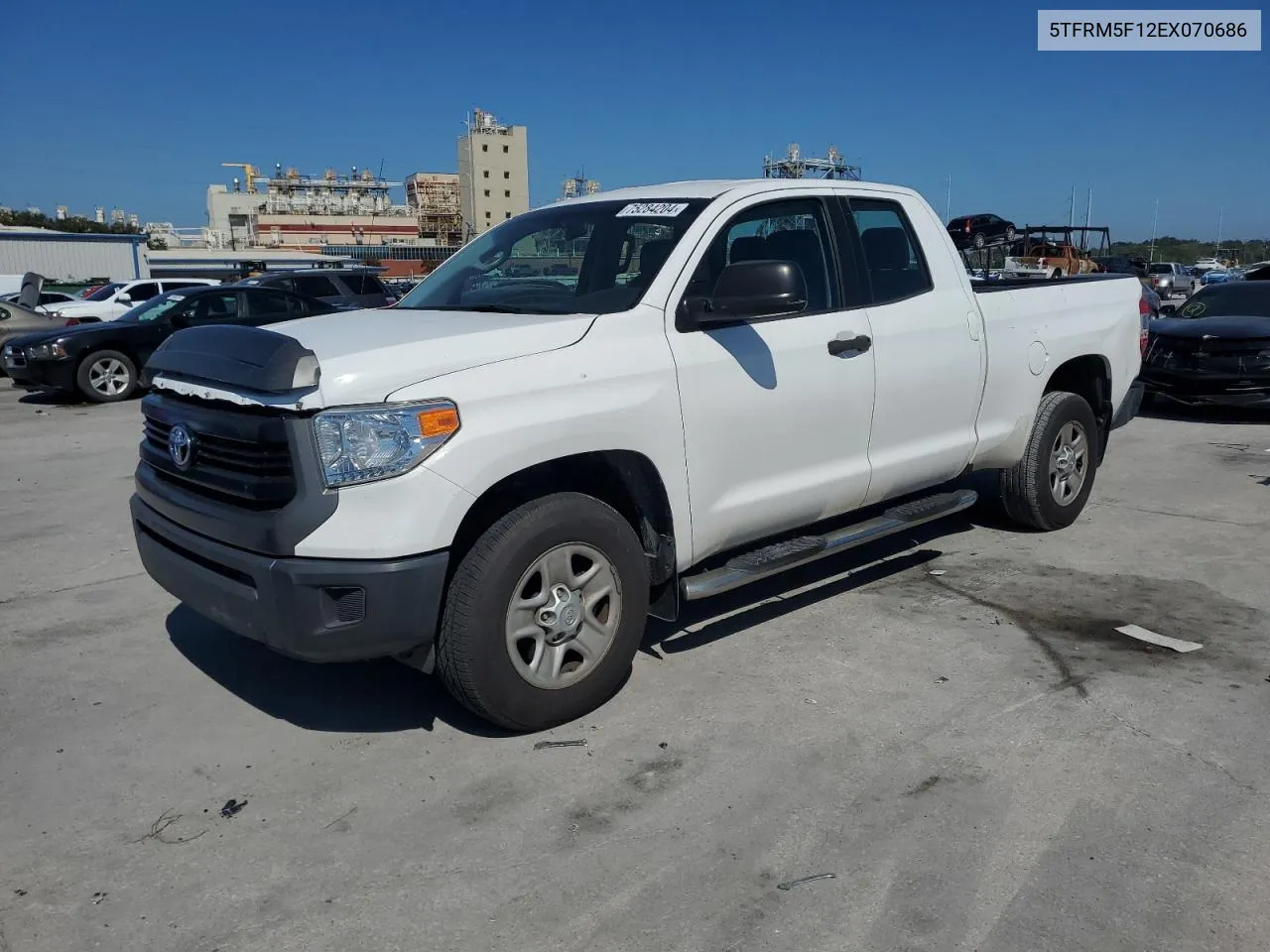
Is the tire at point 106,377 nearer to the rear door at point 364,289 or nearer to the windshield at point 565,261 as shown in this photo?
the rear door at point 364,289

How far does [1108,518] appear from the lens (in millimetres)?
6867

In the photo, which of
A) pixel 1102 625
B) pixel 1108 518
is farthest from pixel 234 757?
pixel 1108 518

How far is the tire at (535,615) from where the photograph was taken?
347 cm

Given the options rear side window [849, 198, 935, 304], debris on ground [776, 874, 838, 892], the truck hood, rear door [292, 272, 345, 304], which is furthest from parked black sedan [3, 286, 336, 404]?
debris on ground [776, 874, 838, 892]

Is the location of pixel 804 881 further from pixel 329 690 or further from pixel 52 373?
pixel 52 373

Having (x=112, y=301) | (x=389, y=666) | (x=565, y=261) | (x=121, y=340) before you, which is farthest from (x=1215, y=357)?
(x=112, y=301)

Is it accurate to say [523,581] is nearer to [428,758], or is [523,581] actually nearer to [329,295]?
[428,758]

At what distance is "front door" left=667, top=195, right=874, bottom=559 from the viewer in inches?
162

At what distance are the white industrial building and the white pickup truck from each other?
5694 centimetres

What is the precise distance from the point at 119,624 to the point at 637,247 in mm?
3095

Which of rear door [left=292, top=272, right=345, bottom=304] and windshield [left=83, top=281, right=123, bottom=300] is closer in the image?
rear door [left=292, top=272, right=345, bottom=304]

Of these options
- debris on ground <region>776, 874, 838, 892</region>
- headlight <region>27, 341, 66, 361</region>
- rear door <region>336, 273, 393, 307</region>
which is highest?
rear door <region>336, 273, 393, 307</region>

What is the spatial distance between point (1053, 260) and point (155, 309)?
2657 centimetres

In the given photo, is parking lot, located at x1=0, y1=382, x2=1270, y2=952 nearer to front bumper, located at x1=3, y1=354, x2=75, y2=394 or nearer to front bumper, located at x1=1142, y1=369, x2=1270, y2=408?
front bumper, located at x1=1142, y1=369, x2=1270, y2=408
